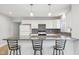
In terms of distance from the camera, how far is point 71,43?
436cm

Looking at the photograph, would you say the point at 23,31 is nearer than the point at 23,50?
No

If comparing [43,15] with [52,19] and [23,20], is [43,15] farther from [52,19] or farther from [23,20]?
[23,20]

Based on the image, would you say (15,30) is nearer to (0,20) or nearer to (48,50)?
(0,20)

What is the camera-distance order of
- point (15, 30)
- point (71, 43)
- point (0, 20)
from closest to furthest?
point (71, 43) < point (0, 20) < point (15, 30)

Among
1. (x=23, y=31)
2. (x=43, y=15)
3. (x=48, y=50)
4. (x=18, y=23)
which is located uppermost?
(x=43, y=15)

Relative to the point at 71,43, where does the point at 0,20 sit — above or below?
above

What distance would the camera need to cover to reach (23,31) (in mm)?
6855

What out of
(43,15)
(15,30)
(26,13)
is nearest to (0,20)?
(15,30)

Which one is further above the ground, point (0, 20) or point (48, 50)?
point (0, 20)

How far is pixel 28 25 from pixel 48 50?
3.34 meters

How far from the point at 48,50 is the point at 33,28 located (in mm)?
3315

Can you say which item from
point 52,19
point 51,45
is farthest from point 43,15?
point 51,45

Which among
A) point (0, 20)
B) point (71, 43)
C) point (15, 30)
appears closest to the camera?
Answer: point (71, 43)

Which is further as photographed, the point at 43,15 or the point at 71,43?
the point at 43,15
